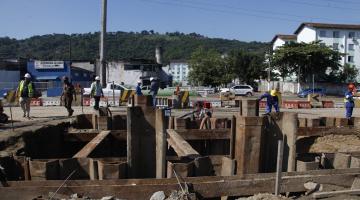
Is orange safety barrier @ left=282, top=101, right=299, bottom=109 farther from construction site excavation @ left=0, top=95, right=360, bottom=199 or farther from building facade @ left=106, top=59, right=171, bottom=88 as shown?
building facade @ left=106, top=59, right=171, bottom=88

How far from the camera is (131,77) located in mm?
73250

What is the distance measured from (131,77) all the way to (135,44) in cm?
11890

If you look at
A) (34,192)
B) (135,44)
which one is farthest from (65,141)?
(135,44)

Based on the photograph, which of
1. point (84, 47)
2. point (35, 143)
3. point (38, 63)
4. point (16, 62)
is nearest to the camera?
point (35, 143)

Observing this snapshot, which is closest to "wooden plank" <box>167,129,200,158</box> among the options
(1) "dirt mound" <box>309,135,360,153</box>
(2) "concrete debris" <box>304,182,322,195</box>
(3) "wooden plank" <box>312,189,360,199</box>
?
(2) "concrete debris" <box>304,182,322,195</box>

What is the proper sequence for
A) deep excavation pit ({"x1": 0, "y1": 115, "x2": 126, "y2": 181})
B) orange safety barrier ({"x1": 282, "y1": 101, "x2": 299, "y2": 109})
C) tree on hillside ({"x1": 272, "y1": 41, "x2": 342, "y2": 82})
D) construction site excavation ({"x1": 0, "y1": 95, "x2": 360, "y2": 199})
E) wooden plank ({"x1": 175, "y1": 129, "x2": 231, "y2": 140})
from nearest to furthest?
1. construction site excavation ({"x1": 0, "y1": 95, "x2": 360, "y2": 199})
2. deep excavation pit ({"x1": 0, "y1": 115, "x2": 126, "y2": 181})
3. wooden plank ({"x1": 175, "y1": 129, "x2": 231, "y2": 140})
4. orange safety barrier ({"x1": 282, "y1": 101, "x2": 299, "y2": 109})
5. tree on hillside ({"x1": 272, "y1": 41, "x2": 342, "y2": 82})

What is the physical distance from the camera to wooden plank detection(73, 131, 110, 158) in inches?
332

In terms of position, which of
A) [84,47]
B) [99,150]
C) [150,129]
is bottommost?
[99,150]

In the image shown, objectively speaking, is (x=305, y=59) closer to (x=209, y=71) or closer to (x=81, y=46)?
(x=209, y=71)

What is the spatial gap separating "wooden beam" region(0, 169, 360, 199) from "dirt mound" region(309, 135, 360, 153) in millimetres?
5537

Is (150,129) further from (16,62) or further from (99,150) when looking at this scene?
(16,62)

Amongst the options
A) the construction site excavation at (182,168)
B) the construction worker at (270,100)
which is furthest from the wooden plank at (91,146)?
the construction worker at (270,100)

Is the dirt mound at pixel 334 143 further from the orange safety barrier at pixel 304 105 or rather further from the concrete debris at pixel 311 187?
the orange safety barrier at pixel 304 105

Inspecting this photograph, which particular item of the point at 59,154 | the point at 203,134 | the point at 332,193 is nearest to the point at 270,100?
the point at 203,134
